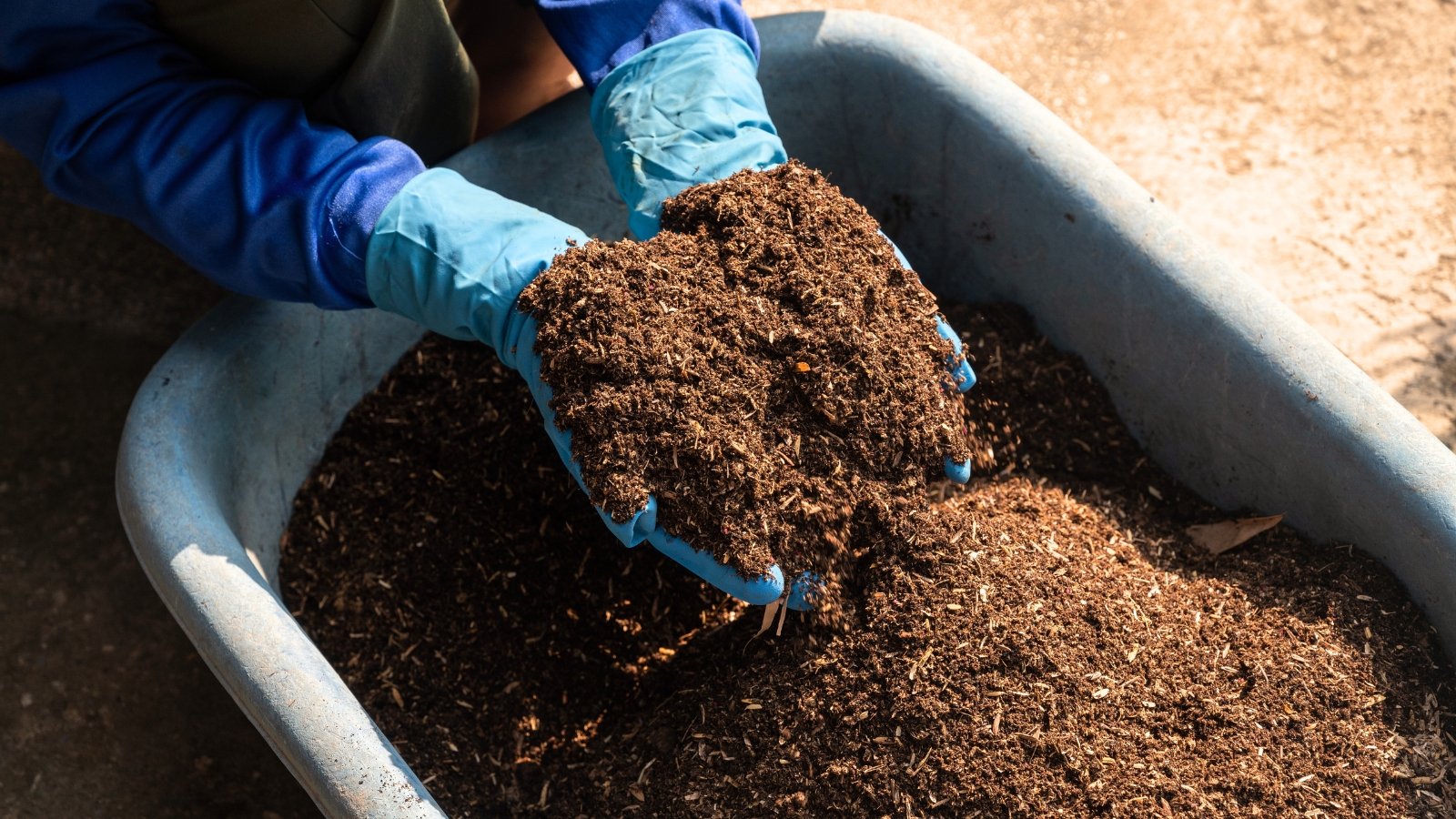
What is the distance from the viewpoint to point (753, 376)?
1.47 metres

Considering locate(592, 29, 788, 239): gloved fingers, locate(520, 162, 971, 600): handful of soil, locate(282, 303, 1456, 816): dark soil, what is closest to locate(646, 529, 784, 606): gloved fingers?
locate(520, 162, 971, 600): handful of soil

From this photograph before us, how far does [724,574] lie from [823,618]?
181mm

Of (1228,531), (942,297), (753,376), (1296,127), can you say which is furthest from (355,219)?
(1296,127)

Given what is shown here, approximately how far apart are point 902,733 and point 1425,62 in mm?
2551

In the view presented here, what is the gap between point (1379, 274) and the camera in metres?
2.58

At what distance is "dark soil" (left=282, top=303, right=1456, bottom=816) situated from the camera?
4.73 feet

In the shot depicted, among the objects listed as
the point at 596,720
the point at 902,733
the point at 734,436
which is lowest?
the point at 596,720

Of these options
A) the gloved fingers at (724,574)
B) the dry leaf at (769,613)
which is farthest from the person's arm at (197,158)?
the dry leaf at (769,613)

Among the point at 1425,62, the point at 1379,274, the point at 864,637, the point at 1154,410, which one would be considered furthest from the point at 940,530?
the point at 1425,62

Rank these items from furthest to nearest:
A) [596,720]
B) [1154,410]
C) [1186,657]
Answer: [1154,410], [596,720], [1186,657]

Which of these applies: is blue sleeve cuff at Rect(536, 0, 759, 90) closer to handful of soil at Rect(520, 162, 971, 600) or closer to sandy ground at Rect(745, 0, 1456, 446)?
handful of soil at Rect(520, 162, 971, 600)

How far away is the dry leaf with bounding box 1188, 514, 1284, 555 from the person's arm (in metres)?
1.37

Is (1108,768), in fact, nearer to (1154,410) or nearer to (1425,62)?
(1154,410)

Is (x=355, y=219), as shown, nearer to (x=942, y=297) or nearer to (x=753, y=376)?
(x=753, y=376)
